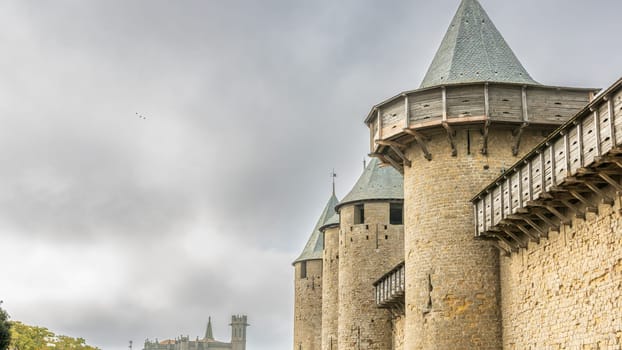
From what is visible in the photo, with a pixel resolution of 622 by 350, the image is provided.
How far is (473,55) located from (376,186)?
44.0 feet

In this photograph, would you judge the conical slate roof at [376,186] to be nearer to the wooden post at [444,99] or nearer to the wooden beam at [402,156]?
the wooden beam at [402,156]

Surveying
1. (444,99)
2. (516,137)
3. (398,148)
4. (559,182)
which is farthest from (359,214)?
(559,182)

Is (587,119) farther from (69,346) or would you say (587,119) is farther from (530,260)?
(69,346)

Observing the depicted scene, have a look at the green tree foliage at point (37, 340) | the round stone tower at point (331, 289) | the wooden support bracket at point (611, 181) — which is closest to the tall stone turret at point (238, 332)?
the green tree foliage at point (37, 340)

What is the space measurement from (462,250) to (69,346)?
3819 centimetres

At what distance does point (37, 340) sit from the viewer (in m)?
50.3

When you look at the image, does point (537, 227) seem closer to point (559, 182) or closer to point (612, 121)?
point (559, 182)

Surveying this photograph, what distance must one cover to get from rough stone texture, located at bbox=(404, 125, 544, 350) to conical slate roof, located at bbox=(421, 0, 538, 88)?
6.19 feet

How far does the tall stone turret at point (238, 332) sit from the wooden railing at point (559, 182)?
462 ft

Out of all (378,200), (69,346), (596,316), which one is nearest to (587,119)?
(596,316)

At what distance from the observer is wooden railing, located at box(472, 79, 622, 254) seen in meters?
15.4

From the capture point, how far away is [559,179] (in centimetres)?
1719

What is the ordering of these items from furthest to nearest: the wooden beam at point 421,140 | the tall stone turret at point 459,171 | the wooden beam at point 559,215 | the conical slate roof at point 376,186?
the conical slate roof at point 376,186, the wooden beam at point 421,140, the tall stone turret at point 459,171, the wooden beam at point 559,215

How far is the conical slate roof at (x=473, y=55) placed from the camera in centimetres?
2411
